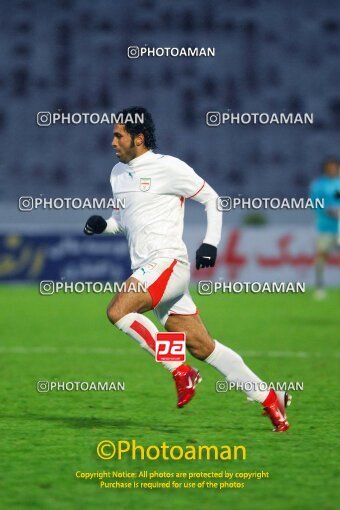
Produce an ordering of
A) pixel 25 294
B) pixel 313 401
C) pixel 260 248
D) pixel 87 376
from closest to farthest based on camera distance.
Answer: pixel 313 401 → pixel 87 376 → pixel 25 294 → pixel 260 248

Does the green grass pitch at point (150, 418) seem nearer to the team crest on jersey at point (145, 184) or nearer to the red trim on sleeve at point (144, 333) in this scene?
the red trim on sleeve at point (144, 333)

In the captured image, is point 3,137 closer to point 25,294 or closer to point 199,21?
point 199,21

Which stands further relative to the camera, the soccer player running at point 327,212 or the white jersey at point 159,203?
the soccer player running at point 327,212

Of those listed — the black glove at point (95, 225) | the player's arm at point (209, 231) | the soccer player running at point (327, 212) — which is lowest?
the player's arm at point (209, 231)

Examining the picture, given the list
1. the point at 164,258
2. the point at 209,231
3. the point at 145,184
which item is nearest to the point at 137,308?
the point at 164,258

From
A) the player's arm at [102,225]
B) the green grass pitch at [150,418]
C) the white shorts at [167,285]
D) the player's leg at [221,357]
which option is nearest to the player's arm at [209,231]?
the white shorts at [167,285]

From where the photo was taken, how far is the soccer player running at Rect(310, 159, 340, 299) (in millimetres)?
15915

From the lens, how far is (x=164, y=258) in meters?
6.29

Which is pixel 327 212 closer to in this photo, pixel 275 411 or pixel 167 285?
pixel 275 411

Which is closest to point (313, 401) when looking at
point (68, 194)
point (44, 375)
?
point (44, 375)

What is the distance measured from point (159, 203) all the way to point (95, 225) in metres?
0.43

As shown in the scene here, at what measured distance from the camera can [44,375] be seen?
30.9 feet

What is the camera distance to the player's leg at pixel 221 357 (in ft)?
20.6

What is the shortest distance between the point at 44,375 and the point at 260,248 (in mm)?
11806
